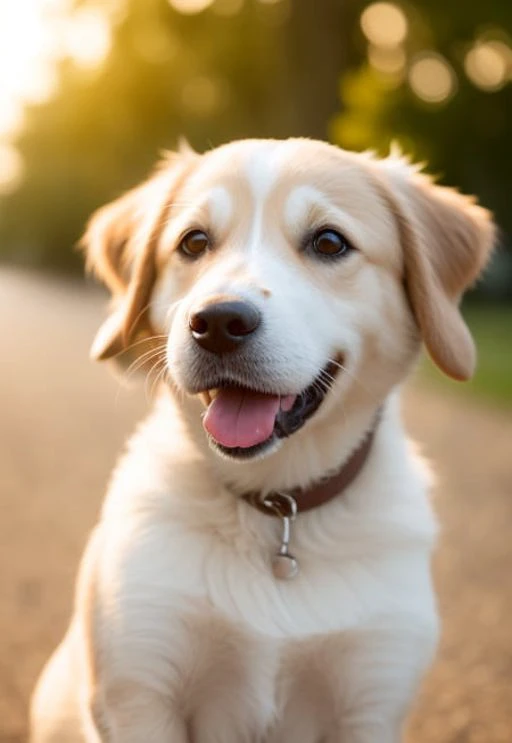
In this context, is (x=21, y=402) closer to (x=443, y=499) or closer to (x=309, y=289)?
(x=443, y=499)

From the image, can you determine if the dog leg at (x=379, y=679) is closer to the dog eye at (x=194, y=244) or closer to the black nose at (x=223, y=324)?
the black nose at (x=223, y=324)

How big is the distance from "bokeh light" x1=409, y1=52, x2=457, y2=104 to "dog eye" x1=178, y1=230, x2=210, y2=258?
2156 centimetres

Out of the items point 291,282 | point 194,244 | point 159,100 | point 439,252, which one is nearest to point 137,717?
point 291,282

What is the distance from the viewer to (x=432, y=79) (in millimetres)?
24344

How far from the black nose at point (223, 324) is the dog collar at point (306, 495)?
1.66ft

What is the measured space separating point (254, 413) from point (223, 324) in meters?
0.29

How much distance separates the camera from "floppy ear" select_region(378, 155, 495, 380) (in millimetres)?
3090

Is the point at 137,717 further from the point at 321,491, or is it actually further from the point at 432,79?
the point at 432,79

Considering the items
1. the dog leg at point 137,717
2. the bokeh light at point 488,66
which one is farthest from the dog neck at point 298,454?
the bokeh light at point 488,66

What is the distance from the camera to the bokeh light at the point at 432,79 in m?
23.8

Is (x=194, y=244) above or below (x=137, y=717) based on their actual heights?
above

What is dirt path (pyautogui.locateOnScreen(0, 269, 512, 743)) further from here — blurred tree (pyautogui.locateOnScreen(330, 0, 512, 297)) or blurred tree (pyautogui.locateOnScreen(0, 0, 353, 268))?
blurred tree (pyautogui.locateOnScreen(330, 0, 512, 297))

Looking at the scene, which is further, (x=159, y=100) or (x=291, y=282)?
(x=159, y=100)

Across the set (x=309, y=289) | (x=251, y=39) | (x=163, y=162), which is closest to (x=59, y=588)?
(x=163, y=162)
